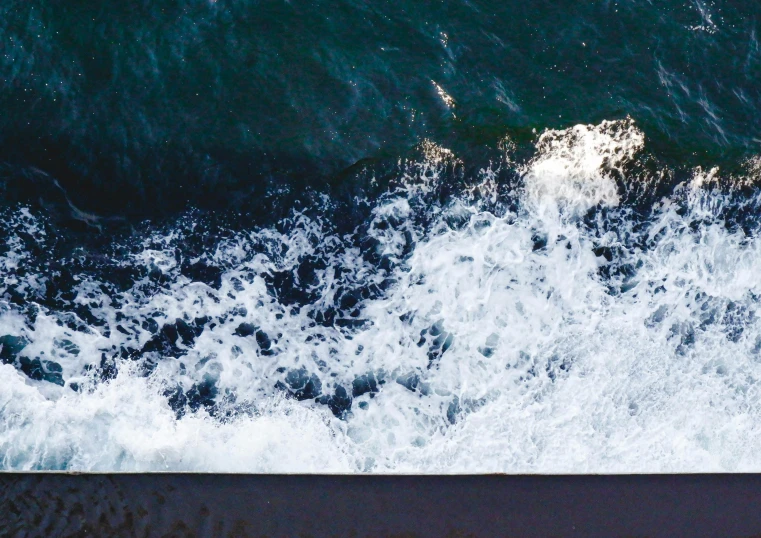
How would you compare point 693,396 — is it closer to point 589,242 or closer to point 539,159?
point 589,242

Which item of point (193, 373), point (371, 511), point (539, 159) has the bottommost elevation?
point (193, 373)

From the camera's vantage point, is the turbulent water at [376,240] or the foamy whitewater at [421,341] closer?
the foamy whitewater at [421,341]

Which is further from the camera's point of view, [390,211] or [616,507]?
[390,211]

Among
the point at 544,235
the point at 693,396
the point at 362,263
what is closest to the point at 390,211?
the point at 362,263

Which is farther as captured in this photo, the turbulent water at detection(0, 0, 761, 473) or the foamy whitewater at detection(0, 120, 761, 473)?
the turbulent water at detection(0, 0, 761, 473)
